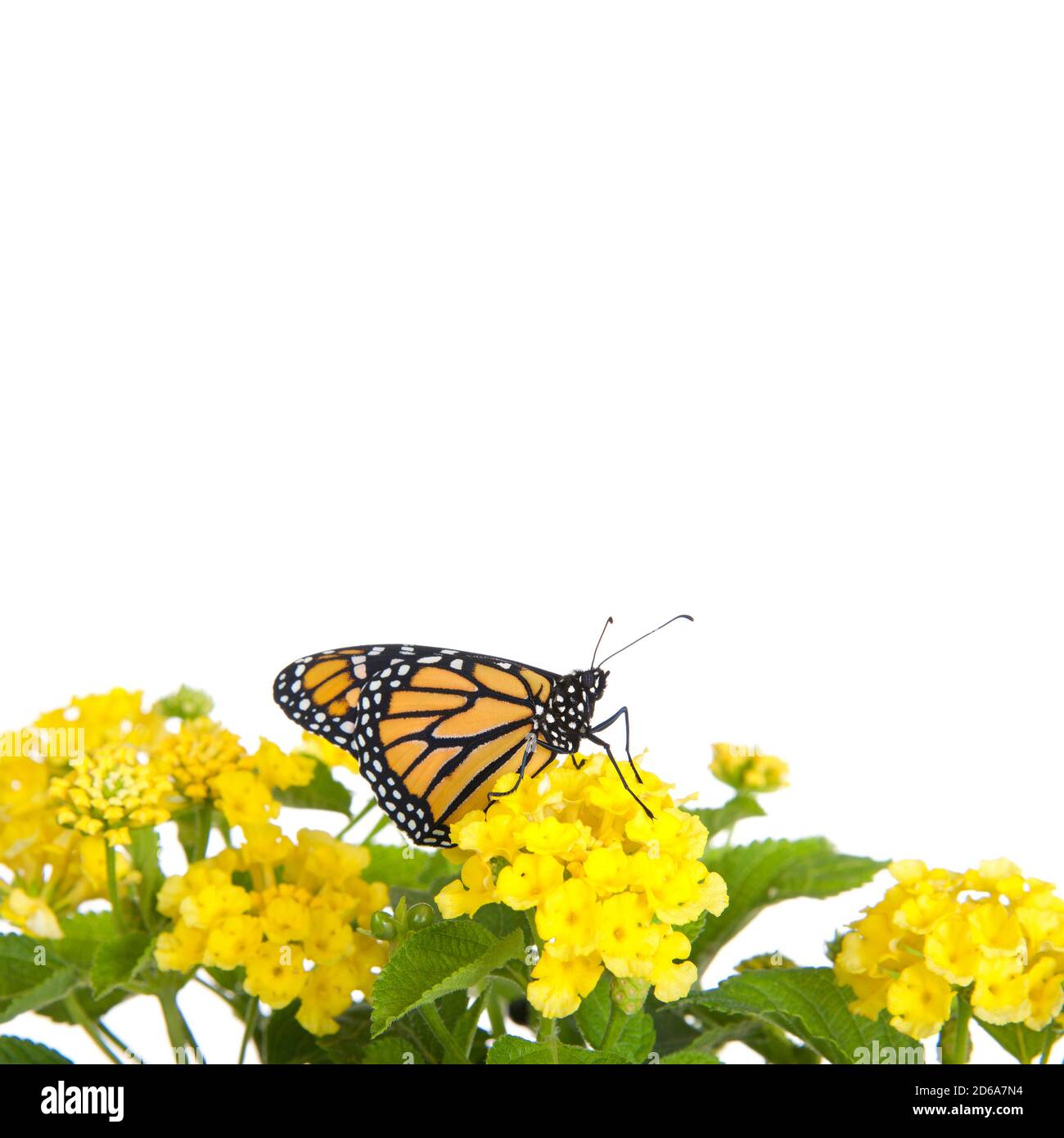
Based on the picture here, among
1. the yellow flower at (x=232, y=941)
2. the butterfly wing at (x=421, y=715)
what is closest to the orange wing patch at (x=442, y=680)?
the butterfly wing at (x=421, y=715)

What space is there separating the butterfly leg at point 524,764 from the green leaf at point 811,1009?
7.9 inches

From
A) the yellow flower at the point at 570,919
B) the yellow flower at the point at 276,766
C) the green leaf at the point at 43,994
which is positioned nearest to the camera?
the yellow flower at the point at 570,919

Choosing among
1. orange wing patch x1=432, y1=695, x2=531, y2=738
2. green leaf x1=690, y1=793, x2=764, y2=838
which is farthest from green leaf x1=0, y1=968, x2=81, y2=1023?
green leaf x1=690, y1=793, x2=764, y2=838

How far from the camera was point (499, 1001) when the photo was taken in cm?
117

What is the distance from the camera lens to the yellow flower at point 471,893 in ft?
2.61

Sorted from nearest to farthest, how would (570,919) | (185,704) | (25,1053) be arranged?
1. (570,919)
2. (25,1053)
3. (185,704)

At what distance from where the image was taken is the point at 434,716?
972 mm

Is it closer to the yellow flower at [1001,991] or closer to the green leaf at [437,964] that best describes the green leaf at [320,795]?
the green leaf at [437,964]

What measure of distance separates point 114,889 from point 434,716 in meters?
0.27

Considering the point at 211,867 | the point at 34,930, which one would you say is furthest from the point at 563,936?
the point at 34,930

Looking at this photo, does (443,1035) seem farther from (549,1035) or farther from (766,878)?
(766,878)

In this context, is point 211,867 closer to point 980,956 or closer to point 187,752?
point 187,752

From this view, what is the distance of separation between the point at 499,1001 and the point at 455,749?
34 cm

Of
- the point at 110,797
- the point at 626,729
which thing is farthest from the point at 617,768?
the point at 110,797
